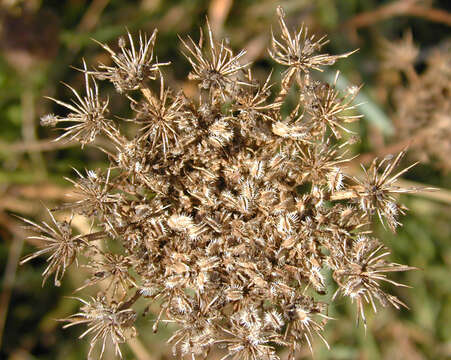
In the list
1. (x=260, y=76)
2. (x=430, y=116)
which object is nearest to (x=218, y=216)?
(x=430, y=116)

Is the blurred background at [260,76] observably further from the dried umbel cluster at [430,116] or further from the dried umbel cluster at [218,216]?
the dried umbel cluster at [218,216]

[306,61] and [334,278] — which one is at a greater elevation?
[306,61]

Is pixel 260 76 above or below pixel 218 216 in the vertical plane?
below

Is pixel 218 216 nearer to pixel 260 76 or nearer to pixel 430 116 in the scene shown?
pixel 430 116

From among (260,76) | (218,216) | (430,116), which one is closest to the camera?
(218,216)

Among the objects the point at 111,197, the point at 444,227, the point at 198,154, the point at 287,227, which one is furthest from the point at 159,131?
the point at 444,227

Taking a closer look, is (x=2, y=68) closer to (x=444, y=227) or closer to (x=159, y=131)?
(x=159, y=131)

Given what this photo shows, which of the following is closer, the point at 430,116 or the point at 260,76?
the point at 430,116

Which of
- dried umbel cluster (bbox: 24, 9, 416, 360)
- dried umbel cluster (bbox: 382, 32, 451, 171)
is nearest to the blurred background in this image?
dried umbel cluster (bbox: 382, 32, 451, 171)
